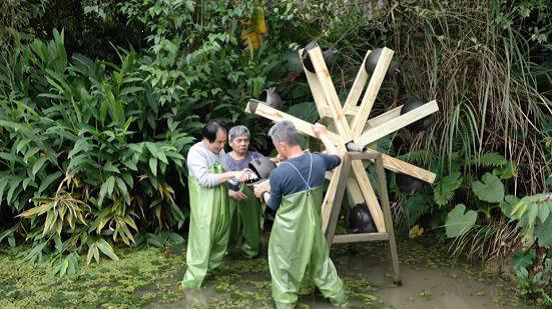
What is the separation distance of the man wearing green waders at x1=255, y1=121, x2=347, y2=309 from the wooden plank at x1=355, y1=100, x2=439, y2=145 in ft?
2.28

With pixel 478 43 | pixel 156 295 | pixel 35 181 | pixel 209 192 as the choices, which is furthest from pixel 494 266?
pixel 35 181

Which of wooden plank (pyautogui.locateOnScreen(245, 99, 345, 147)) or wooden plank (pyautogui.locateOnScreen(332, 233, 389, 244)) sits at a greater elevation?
wooden plank (pyautogui.locateOnScreen(245, 99, 345, 147))

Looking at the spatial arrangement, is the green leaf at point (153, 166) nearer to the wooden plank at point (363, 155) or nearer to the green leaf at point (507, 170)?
the wooden plank at point (363, 155)

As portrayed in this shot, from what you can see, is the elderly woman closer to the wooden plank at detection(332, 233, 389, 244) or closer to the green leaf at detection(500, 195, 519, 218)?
the wooden plank at detection(332, 233, 389, 244)

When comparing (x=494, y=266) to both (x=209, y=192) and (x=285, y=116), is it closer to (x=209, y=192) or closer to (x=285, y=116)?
(x=285, y=116)

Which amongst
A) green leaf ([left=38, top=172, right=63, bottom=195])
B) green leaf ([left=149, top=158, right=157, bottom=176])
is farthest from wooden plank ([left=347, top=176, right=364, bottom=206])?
green leaf ([left=38, top=172, right=63, bottom=195])

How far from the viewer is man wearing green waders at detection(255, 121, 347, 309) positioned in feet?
12.3

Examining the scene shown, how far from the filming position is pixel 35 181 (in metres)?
5.26

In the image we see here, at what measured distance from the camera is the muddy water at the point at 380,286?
4.12 meters

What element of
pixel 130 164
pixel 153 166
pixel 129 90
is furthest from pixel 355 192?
pixel 129 90

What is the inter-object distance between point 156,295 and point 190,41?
2.59 metres

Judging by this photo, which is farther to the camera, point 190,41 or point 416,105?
point 190,41

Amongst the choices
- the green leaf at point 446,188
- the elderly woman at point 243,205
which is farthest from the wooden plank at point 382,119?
the elderly woman at point 243,205

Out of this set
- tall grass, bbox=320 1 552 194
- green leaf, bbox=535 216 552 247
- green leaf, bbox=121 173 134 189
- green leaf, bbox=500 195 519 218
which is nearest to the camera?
green leaf, bbox=535 216 552 247
